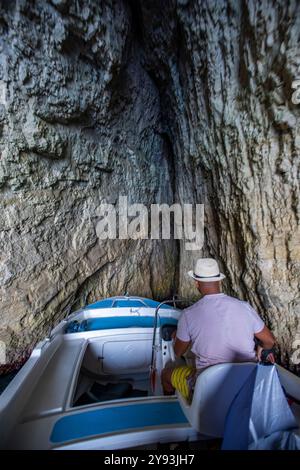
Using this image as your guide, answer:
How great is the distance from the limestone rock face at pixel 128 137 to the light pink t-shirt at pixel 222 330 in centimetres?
107

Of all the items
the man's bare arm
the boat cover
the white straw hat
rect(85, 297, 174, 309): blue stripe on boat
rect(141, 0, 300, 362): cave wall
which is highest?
rect(141, 0, 300, 362): cave wall

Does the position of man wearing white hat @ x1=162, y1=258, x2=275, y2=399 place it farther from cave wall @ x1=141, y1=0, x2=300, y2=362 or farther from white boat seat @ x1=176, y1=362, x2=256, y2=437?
cave wall @ x1=141, y1=0, x2=300, y2=362

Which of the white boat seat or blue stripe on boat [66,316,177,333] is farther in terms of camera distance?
blue stripe on boat [66,316,177,333]

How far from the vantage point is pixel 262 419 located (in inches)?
30.9

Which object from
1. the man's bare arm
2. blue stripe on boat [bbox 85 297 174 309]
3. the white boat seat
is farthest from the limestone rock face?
the white boat seat

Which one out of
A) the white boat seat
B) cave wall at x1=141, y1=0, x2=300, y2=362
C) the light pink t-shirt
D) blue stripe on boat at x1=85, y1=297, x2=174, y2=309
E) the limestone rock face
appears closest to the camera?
the white boat seat

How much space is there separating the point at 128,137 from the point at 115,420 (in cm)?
445

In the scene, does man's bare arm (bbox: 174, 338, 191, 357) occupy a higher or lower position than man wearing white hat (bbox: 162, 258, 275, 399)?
lower

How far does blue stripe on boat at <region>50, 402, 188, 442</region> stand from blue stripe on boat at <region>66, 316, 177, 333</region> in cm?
128

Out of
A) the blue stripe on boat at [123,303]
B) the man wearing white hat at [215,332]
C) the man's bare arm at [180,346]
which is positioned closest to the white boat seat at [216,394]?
the man wearing white hat at [215,332]

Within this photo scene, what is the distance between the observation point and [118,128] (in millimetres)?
4016

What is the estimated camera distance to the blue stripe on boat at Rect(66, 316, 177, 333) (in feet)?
8.27

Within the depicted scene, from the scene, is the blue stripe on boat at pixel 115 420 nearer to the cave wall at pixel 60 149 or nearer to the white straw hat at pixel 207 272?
the white straw hat at pixel 207 272

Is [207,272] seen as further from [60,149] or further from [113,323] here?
[60,149]
